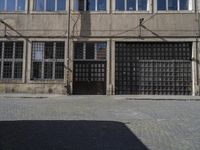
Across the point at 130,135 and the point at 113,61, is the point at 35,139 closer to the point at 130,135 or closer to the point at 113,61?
the point at 130,135

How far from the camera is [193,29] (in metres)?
23.1

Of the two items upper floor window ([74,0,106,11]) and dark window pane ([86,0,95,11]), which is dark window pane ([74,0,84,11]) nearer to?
upper floor window ([74,0,106,11])

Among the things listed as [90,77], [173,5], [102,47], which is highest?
[173,5]

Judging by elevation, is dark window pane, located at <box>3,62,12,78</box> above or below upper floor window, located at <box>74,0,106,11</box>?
below

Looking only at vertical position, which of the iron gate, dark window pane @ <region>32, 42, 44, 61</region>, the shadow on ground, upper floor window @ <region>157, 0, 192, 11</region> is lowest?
the shadow on ground

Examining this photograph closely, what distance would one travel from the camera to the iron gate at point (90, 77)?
23516mm

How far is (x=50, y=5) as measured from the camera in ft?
79.2

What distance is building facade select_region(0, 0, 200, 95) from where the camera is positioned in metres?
23.2

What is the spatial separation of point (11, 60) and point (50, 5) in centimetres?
490

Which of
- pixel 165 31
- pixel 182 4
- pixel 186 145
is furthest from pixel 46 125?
pixel 182 4

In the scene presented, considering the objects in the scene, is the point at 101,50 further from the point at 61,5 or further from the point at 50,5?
the point at 50,5

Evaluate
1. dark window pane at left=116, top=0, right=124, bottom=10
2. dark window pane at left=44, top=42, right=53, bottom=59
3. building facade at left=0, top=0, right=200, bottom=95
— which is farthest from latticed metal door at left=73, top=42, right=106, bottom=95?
dark window pane at left=116, top=0, right=124, bottom=10

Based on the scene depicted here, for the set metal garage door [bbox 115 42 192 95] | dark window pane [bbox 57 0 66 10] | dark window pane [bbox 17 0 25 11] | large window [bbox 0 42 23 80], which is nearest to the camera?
metal garage door [bbox 115 42 192 95]

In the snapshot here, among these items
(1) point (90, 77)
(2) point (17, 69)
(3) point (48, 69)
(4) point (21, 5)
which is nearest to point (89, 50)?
(1) point (90, 77)
